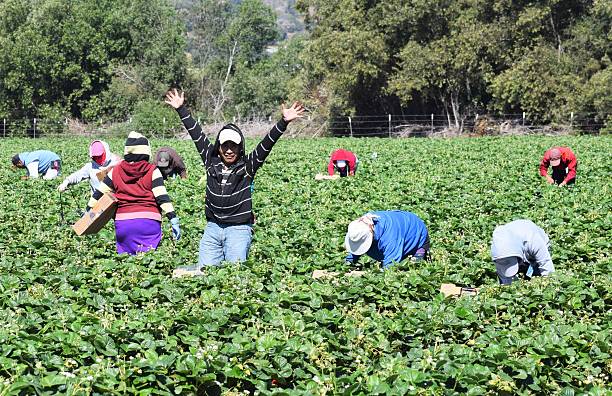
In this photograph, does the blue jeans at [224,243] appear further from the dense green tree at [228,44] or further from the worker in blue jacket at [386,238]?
the dense green tree at [228,44]

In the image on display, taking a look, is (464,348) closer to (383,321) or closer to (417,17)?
(383,321)

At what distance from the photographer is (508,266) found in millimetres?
7449

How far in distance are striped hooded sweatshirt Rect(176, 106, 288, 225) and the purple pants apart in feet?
2.81

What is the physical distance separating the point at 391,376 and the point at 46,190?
11.4 metres

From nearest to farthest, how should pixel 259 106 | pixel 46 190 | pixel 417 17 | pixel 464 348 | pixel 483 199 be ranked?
pixel 464 348, pixel 483 199, pixel 46 190, pixel 417 17, pixel 259 106

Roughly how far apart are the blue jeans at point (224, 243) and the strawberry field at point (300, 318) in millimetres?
289

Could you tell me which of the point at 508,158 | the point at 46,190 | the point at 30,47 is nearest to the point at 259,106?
the point at 30,47

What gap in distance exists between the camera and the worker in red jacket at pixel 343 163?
17.0 m

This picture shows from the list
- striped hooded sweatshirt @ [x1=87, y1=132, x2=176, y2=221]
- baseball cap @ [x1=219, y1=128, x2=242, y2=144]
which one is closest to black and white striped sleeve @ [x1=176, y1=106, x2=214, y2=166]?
baseball cap @ [x1=219, y1=128, x2=242, y2=144]

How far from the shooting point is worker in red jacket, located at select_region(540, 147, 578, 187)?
14.3 metres

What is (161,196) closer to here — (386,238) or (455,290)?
(386,238)

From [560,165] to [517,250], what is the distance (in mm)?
7735

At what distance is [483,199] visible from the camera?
12.8 meters

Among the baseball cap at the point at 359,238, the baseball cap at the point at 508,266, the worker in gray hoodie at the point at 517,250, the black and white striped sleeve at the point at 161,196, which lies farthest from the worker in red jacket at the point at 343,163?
the baseball cap at the point at 508,266
